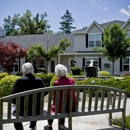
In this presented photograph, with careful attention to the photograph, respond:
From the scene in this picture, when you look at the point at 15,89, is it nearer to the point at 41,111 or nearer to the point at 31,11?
the point at 41,111

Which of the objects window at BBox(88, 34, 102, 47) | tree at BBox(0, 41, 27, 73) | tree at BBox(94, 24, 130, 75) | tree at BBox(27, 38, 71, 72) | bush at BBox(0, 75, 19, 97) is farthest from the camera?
window at BBox(88, 34, 102, 47)

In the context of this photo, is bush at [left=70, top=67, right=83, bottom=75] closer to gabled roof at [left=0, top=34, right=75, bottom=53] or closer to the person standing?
gabled roof at [left=0, top=34, right=75, bottom=53]

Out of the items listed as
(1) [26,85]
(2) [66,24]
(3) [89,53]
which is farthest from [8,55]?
(2) [66,24]

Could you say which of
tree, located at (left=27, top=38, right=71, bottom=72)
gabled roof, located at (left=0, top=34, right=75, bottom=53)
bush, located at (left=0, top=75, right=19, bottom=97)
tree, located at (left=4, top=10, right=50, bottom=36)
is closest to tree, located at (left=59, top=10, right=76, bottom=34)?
tree, located at (left=4, top=10, right=50, bottom=36)

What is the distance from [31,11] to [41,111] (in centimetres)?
5249

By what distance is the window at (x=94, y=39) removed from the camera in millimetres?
27406

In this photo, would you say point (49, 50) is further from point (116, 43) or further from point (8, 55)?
point (116, 43)

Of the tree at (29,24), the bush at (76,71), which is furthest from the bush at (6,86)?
the tree at (29,24)

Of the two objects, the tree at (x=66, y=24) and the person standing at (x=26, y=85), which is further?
the tree at (x=66, y=24)

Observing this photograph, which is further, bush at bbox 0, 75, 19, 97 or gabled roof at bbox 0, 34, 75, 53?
gabled roof at bbox 0, 34, 75, 53

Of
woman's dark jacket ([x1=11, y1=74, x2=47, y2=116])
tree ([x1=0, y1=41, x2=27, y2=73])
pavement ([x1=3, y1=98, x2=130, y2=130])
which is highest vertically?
tree ([x1=0, y1=41, x2=27, y2=73])

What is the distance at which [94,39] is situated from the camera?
1083 inches

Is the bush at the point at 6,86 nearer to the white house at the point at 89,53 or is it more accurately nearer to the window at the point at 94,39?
the white house at the point at 89,53

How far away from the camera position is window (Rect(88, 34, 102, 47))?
27406 mm
